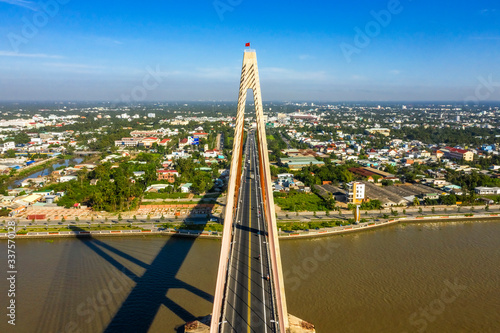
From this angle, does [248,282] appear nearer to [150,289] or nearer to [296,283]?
[296,283]

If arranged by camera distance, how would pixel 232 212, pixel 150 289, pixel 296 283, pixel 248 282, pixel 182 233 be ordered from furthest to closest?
pixel 182 233
pixel 296 283
pixel 150 289
pixel 232 212
pixel 248 282

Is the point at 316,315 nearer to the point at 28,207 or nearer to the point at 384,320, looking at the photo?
the point at 384,320

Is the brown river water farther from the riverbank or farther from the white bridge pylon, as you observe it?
the white bridge pylon

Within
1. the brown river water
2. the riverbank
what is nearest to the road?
the brown river water

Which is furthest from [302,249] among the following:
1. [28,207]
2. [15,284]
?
[28,207]

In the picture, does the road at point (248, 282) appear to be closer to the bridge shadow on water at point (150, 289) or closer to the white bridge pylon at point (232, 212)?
the white bridge pylon at point (232, 212)

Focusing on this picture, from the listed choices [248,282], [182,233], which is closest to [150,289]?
[248,282]

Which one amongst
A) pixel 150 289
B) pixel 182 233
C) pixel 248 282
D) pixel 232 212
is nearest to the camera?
pixel 248 282
